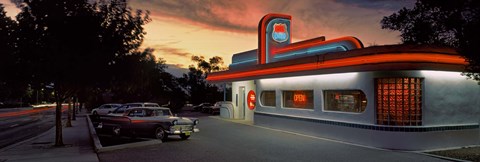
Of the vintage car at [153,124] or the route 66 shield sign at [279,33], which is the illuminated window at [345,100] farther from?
the route 66 shield sign at [279,33]

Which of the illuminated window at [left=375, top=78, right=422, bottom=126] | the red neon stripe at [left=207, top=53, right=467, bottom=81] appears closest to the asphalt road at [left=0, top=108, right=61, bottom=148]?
the red neon stripe at [left=207, top=53, right=467, bottom=81]

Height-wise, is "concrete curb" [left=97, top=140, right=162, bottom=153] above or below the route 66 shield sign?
below

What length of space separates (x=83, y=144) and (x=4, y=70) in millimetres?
4271

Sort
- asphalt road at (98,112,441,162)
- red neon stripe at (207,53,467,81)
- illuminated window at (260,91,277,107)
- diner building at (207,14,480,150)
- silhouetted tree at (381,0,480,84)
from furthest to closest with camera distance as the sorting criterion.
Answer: illuminated window at (260,91,277,107) < diner building at (207,14,480,150) < red neon stripe at (207,53,467,81) < asphalt road at (98,112,441,162) < silhouetted tree at (381,0,480,84)

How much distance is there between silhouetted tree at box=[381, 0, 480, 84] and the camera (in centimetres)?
1003

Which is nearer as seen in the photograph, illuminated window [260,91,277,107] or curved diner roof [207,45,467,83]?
curved diner roof [207,45,467,83]

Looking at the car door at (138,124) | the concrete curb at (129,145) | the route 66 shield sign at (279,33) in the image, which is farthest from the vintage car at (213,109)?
the concrete curb at (129,145)

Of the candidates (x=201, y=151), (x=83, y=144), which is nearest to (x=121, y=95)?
(x=83, y=144)

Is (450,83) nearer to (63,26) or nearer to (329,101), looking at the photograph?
(329,101)

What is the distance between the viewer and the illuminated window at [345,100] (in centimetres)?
1554

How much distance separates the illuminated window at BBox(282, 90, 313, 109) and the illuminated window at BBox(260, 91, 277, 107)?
1.46m

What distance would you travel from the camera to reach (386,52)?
45.3ft

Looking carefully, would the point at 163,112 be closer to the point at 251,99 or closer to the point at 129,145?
the point at 129,145

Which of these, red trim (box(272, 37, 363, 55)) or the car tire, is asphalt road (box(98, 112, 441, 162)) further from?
red trim (box(272, 37, 363, 55))
